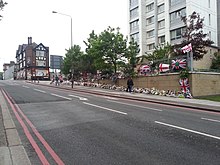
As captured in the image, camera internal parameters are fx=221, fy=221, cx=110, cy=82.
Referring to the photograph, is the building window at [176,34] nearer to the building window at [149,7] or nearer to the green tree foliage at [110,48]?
the building window at [149,7]

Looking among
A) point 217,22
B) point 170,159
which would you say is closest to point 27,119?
point 170,159

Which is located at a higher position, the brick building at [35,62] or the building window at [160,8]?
the building window at [160,8]

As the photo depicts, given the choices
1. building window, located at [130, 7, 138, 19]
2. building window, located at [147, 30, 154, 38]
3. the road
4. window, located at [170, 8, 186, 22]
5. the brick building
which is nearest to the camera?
the road

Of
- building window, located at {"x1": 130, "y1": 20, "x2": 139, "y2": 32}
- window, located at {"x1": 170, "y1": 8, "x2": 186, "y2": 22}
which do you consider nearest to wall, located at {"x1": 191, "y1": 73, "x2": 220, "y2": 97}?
window, located at {"x1": 170, "y1": 8, "x2": 186, "y2": 22}

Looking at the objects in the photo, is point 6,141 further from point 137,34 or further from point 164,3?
point 137,34

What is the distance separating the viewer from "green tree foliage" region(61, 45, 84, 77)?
121ft

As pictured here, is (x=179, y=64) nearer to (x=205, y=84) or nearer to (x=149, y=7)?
(x=205, y=84)

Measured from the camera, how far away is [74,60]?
38.9 metres

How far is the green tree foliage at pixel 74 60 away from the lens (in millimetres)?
36781

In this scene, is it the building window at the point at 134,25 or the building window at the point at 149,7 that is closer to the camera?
the building window at the point at 149,7

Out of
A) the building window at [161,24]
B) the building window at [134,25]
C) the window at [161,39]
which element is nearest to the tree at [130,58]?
the window at [161,39]

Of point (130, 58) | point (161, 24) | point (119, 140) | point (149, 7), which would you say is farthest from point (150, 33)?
point (119, 140)

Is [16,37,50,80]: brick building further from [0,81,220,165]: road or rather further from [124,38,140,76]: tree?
[0,81,220,165]: road

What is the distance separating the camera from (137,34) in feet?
167
